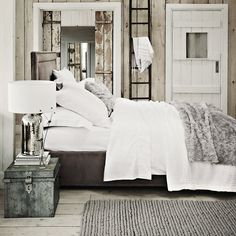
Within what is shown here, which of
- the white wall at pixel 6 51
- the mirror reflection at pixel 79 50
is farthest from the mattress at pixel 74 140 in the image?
the mirror reflection at pixel 79 50

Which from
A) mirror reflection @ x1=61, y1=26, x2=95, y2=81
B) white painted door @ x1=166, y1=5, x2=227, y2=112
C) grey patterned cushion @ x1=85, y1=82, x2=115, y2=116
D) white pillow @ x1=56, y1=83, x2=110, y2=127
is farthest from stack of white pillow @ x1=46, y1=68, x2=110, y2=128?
mirror reflection @ x1=61, y1=26, x2=95, y2=81

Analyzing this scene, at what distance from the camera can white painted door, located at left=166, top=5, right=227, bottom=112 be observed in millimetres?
7844

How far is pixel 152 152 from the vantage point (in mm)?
4277

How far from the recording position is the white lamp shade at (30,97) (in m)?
3.62

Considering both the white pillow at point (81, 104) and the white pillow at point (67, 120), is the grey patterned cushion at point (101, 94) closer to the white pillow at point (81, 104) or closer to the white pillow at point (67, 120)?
the white pillow at point (81, 104)

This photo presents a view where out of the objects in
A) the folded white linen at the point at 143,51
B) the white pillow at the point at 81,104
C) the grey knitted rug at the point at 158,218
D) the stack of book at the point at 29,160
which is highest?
the folded white linen at the point at 143,51

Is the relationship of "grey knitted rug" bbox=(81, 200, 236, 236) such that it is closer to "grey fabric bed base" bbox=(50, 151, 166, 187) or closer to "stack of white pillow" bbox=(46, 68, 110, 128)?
"grey fabric bed base" bbox=(50, 151, 166, 187)

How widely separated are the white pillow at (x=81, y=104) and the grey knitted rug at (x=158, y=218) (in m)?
0.86

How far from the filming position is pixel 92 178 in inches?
174

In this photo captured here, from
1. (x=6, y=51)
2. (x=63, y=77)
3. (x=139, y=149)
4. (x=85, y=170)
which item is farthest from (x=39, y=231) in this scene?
(x=63, y=77)

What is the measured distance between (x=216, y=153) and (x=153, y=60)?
156 inches

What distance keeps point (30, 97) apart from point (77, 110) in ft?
3.15

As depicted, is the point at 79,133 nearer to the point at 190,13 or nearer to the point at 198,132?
the point at 198,132

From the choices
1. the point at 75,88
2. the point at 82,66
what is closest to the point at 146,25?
the point at 82,66
